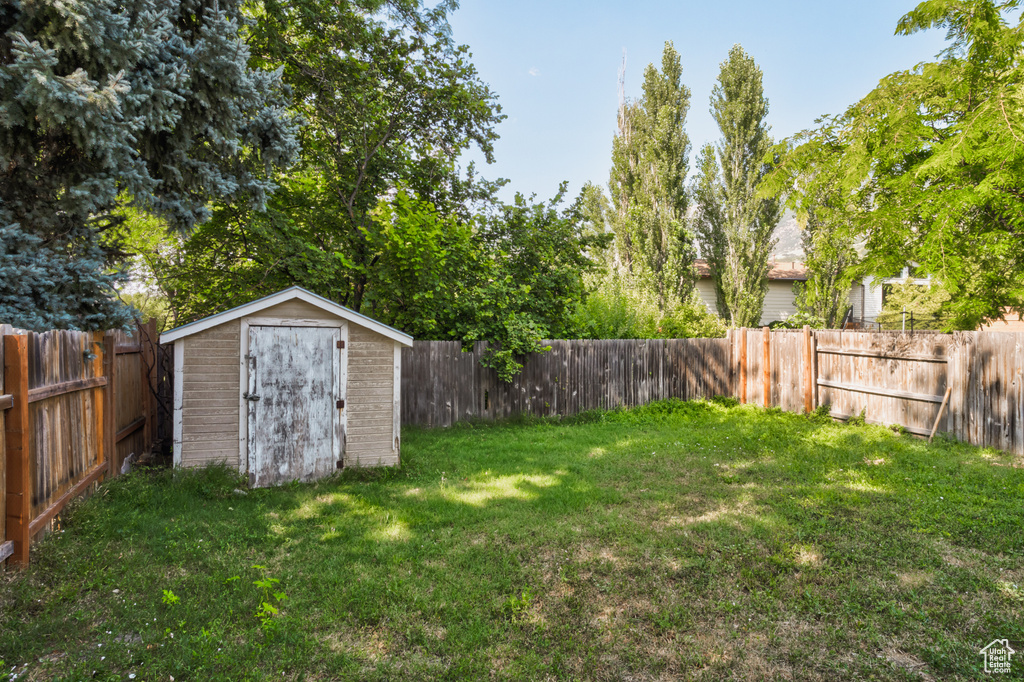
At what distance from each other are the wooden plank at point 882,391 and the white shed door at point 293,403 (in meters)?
8.80

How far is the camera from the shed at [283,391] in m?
5.82

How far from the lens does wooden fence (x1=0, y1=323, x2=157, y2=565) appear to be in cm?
308

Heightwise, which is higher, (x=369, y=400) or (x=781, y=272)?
(x=781, y=272)

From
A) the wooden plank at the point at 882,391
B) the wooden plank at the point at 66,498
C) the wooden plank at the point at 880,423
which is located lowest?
the wooden plank at the point at 880,423

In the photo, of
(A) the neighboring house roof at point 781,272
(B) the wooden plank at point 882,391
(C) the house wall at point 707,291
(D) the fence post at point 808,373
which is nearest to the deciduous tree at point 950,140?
(B) the wooden plank at point 882,391

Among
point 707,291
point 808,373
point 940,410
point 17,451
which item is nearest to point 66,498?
point 17,451

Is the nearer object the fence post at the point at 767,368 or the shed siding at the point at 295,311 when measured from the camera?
the shed siding at the point at 295,311

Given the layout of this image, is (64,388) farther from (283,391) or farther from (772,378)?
(772,378)

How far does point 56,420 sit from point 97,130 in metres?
2.85

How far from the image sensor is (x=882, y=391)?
823cm

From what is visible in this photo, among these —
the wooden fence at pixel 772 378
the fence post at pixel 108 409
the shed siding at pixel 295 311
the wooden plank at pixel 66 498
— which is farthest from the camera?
the wooden fence at pixel 772 378

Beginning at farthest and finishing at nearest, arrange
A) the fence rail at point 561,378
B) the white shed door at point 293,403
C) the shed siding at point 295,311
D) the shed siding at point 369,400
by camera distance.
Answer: the fence rail at point 561,378, the shed siding at point 369,400, the shed siding at point 295,311, the white shed door at point 293,403

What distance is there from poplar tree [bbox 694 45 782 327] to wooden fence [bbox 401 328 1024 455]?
9248 mm

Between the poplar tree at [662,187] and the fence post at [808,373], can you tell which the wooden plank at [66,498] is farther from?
the poplar tree at [662,187]
